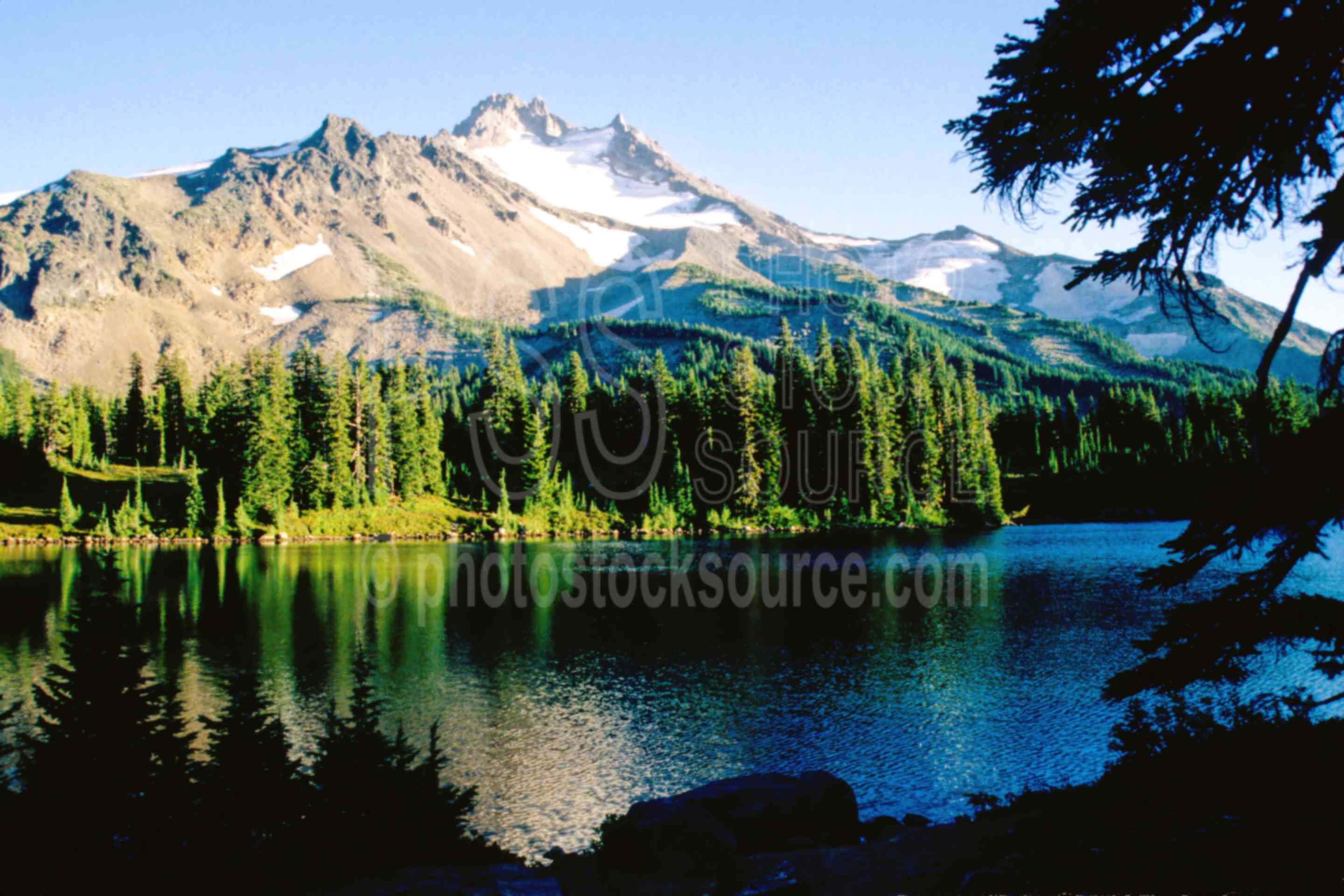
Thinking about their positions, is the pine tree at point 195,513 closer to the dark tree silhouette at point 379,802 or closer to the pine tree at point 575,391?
the pine tree at point 575,391

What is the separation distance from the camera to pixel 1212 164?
24.6ft

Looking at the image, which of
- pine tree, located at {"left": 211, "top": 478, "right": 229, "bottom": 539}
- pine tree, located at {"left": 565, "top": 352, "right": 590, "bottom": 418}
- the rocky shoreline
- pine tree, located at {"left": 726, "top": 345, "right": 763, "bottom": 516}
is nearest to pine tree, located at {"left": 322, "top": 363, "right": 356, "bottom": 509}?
pine tree, located at {"left": 211, "top": 478, "right": 229, "bottom": 539}

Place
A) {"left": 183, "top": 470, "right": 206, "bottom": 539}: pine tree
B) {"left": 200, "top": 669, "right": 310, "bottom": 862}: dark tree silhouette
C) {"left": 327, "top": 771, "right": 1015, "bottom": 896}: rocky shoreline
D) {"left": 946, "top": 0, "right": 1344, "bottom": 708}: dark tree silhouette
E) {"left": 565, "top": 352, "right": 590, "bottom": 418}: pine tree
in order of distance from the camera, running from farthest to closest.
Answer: {"left": 565, "top": 352, "right": 590, "bottom": 418}: pine tree < {"left": 183, "top": 470, "right": 206, "bottom": 539}: pine tree < {"left": 200, "top": 669, "right": 310, "bottom": 862}: dark tree silhouette < {"left": 327, "top": 771, "right": 1015, "bottom": 896}: rocky shoreline < {"left": 946, "top": 0, "right": 1344, "bottom": 708}: dark tree silhouette

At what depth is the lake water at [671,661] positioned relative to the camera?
20609 mm

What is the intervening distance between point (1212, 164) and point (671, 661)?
91.8ft

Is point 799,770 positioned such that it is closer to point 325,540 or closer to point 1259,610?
point 1259,610

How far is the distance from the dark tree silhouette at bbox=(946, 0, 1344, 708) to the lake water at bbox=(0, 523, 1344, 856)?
12.1 metres

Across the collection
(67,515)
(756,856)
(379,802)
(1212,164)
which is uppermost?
(1212,164)

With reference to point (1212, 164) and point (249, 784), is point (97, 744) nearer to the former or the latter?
point (249, 784)

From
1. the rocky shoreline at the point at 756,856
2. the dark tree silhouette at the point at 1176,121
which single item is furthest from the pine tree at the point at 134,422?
the dark tree silhouette at the point at 1176,121

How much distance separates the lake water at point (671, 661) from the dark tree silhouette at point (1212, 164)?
12.1 metres

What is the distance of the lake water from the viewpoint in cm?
2061

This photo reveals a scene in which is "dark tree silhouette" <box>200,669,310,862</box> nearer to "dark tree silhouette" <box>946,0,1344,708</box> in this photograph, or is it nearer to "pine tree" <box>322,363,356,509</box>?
"dark tree silhouette" <box>946,0,1344,708</box>

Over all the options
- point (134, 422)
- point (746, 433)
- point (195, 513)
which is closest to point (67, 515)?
point (195, 513)
